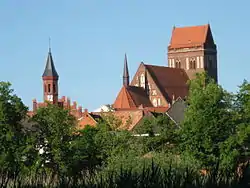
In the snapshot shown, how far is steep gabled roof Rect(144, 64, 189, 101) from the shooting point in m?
123

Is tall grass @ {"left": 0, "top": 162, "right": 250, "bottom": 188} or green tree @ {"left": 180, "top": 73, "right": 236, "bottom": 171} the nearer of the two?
tall grass @ {"left": 0, "top": 162, "right": 250, "bottom": 188}

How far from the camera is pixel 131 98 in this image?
114 m

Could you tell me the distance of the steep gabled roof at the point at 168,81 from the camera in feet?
402

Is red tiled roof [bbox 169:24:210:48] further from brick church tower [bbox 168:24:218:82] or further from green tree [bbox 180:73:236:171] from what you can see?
green tree [bbox 180:73:236:171]

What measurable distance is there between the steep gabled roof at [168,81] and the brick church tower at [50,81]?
53.0 ft

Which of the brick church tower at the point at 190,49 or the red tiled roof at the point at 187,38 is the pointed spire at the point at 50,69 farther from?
the red tiled roof at the point at 187,38

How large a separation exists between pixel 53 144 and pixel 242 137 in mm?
13527

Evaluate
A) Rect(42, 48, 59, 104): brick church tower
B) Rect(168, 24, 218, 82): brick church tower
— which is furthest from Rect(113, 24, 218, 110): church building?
Rect(42, 48, 59, 104): brick church tower

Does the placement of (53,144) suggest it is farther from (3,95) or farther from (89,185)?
(89,185)

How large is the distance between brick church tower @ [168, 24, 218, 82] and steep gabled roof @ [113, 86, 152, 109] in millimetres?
17046

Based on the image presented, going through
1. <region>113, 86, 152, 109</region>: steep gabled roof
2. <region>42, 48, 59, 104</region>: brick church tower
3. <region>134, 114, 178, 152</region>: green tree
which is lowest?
<region>134, 114, 178, 152</region>: green tree

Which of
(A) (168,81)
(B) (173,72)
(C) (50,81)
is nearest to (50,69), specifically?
(C) (50,81)

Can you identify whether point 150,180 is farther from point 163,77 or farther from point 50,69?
point 163,77

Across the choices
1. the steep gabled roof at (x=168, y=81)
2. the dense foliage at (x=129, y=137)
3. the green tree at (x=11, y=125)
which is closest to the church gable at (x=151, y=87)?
the steep gabled roof at (x=168, y=81)
